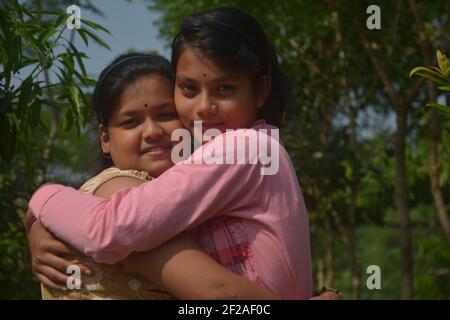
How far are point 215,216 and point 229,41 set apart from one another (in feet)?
1.56

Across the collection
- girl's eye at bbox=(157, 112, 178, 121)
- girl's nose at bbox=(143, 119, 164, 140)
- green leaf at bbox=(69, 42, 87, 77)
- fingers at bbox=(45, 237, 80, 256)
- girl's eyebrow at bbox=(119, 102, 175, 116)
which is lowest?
fingers at bbox=(45, 237, 80, 256)

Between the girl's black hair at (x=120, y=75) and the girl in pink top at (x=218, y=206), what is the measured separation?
156mm

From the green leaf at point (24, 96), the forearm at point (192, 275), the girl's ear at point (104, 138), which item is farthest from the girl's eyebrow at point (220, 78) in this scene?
the green leaf at point (24, 96)

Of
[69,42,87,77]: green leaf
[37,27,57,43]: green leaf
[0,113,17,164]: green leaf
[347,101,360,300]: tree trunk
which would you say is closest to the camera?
[0,113,17,164]: green leaf

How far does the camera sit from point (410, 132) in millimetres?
7320

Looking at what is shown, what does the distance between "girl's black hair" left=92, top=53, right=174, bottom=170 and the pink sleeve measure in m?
0.41

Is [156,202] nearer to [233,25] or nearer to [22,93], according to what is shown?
[233,25]

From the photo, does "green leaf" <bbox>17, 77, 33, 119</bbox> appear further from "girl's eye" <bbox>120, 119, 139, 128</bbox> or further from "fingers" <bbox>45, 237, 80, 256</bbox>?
"fingers" <bbox>45, 237, 80, 256</bbox>

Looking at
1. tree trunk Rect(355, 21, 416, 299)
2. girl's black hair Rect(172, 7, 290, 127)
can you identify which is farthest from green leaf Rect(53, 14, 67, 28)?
tree trunk Rect(355, 21, 416, 299)

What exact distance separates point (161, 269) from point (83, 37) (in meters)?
1.46

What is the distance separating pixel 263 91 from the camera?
6.83 ft

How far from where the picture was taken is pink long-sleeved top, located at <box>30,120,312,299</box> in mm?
1688

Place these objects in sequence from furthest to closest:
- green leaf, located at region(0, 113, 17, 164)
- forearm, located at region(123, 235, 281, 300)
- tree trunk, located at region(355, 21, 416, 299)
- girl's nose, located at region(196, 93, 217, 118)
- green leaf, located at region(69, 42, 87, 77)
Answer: tree trunk, located at region(355, 21, 416, 299) → green leaf, located at region(69, 42, 87, 77) → green leaf, located at region(0, 113, 17, 164) → girl's nose, located at region(196, 93, 217, 118) → forearm, located at region(123, 235, 281, 300)

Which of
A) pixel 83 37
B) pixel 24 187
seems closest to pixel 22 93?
pixel 83 37
